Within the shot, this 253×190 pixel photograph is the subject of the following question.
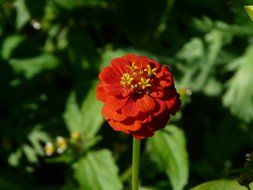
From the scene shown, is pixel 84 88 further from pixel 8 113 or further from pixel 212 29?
pixel 212 29

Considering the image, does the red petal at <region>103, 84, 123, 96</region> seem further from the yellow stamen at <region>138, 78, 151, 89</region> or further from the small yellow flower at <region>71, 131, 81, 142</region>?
the small yellow flower at <region>71, 131, 81, 142</region>

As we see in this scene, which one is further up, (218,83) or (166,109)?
(166,109)

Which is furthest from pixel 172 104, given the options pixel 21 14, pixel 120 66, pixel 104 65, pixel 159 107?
pixel 21 14

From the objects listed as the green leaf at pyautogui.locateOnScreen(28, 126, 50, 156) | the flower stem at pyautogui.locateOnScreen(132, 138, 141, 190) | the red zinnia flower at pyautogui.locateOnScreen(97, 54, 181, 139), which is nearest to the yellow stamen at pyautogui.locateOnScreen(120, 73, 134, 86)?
the red zinnia flower at pyautogui.locateOnScreen(97, 54, 181, 139)

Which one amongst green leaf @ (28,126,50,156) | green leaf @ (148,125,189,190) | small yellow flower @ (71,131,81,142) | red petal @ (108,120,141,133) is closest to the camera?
red petal @ (108,120,141,133)

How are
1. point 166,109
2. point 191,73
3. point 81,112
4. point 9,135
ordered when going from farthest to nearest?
point 191,73
point 9,135
point 81,112
point 166,109

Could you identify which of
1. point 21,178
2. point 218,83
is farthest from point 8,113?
point 218,83
